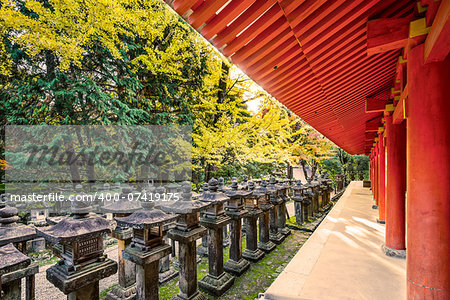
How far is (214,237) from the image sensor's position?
3473 mm

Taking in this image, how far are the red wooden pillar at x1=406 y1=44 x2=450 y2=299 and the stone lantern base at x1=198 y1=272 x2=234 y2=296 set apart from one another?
2.44m

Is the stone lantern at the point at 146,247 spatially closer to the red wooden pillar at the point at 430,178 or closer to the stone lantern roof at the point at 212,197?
the stone lantern roof at the point at 212,197

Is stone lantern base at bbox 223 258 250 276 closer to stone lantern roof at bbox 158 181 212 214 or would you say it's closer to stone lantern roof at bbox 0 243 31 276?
stone lantern roof at bbox 158 181 212 214

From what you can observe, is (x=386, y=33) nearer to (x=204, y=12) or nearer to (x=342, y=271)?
(x=204, y=12)

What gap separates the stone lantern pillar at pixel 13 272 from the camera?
65.5 inches

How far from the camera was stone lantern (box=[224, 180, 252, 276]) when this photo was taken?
3895 millimetres

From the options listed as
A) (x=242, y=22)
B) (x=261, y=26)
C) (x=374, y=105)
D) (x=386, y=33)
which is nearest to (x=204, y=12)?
(x=242, y=22)

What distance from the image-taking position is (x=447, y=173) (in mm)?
1832

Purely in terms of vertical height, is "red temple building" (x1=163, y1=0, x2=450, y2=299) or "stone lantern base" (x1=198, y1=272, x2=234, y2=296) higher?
"red temple building" (x1=163, y1=0, x2=450, y2=299)

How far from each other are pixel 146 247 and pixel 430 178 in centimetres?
260

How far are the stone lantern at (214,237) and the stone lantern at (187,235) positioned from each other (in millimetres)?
366

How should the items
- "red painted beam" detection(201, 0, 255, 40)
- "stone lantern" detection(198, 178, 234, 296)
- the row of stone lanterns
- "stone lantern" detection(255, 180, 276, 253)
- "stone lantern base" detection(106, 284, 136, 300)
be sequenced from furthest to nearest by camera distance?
"stone lantern" detection(255, 180, 276, 253) < "stone lantern" detection(198, 178, 234, 296) < "stone lantern base" detection(106, 284, 136, 300) < the row of stone lanterns < "red painted beam" detection(201, 0, 255, 40)

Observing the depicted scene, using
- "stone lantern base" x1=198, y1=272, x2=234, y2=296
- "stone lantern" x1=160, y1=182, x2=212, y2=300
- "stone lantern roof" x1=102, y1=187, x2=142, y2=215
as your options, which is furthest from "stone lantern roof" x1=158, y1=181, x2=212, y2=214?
"stone lantern base" x1=198, y1=272, x2=234, y2=296

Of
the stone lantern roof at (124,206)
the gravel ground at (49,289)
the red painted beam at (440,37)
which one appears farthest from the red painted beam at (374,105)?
the gravel ground at (49,289)
